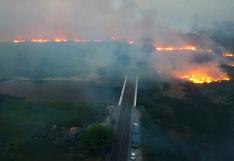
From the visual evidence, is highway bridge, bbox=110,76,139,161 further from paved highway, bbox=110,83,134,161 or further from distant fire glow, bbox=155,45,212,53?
distant fire glow, bbox=155,45,212,53

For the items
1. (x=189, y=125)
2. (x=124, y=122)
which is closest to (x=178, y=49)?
(x=189, y=125)

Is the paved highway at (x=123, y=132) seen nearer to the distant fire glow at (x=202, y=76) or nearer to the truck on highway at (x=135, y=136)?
the truck on highway at (x=135, y=136)

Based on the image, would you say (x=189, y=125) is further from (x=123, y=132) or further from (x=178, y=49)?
(x=178, y=49)

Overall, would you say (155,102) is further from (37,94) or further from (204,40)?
(204,40)

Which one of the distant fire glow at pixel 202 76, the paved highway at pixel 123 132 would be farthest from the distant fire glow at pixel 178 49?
the paved highway at pixel 123 132

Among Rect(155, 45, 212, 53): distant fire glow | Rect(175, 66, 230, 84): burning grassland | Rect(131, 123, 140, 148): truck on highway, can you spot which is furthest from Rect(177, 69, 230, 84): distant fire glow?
Rect(131, 123, 140, 148): truck on highway

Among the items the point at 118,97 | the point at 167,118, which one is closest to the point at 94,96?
Answer: the point at 118,97
